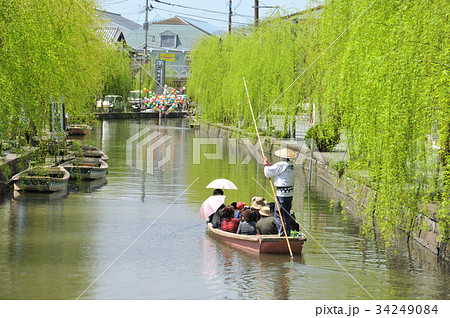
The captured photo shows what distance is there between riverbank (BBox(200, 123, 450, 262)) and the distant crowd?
5.69ft

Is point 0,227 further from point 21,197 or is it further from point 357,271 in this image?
point 357,271

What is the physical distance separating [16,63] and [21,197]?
6.98 metres

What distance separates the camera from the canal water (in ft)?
34.7

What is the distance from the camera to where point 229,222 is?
47.1 feet

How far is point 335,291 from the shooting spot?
1060 centimetres

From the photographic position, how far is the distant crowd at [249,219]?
13523mm

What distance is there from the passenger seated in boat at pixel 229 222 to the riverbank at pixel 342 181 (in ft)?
8.08

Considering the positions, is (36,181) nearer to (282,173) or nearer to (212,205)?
(212,205)

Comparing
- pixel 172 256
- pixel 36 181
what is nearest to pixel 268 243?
pixel 172 256

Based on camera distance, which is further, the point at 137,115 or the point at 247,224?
the point at 137,115

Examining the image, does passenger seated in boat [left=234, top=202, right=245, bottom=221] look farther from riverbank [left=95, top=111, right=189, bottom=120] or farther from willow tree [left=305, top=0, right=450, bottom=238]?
riverbank [left=95, top=111, right=189, bottom=120]

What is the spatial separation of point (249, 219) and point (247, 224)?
12 cm
